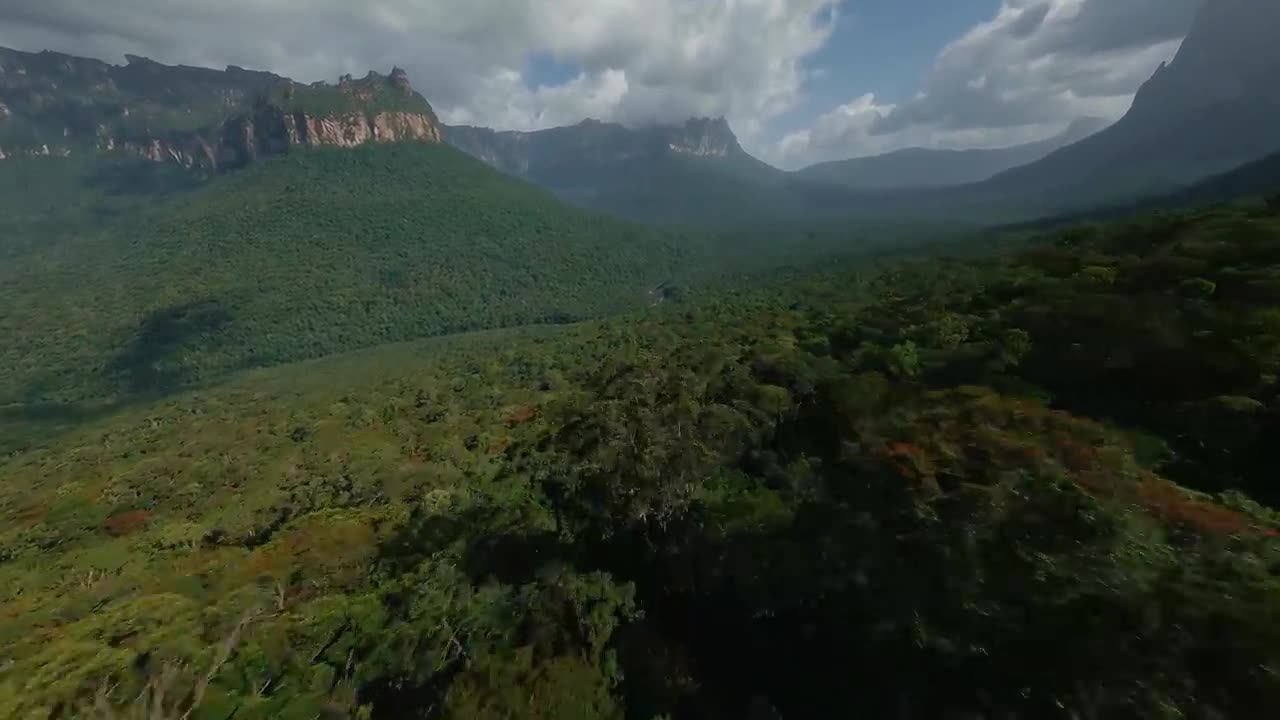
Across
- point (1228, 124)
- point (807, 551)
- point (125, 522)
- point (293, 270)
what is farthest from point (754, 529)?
point (1228, 124)

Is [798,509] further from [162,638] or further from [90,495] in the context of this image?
[90,495]

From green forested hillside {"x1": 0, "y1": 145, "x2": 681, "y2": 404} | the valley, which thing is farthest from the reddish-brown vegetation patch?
green forested hillside {"x1": 0, "y1": 145, "x2": 681, "y2": 404}

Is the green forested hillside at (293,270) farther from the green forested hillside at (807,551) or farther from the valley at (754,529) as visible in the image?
the green forested hillside at (807,551)

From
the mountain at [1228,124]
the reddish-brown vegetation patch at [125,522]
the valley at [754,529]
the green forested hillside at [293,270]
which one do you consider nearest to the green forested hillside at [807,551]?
the valley at [754,529]

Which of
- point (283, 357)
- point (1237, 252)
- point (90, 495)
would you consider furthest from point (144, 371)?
point (1237, 252)

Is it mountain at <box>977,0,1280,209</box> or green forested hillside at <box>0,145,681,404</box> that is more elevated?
mountain at <box>977,0,1280,209</box>

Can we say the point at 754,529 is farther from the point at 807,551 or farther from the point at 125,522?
the point at 125,522

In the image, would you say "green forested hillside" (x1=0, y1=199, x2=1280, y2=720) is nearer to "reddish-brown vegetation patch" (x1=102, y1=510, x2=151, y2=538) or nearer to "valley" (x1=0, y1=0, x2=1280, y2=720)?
"valley" (x1=0, y1=0, x2=1280, y2=720)
